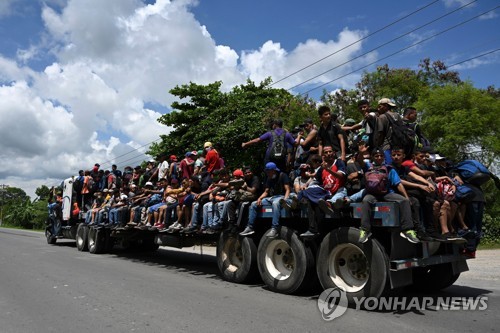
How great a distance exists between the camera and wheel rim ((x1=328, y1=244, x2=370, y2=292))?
18.3ft

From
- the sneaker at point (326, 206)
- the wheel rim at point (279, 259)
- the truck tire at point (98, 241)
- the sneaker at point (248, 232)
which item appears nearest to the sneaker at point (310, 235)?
the sneaker at point (326, 206)

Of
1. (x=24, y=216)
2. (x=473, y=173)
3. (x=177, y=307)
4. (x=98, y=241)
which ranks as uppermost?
(x=24, y=216)

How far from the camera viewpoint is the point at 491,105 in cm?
1738

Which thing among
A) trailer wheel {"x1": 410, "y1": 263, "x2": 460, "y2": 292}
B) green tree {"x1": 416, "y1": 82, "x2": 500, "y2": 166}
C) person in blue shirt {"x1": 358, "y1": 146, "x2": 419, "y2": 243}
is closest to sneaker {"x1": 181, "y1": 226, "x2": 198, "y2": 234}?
person in blue shirt {"x1": 358, "y1": 146, "x2": 419, "y2": 243}

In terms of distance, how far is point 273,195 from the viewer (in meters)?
7.34

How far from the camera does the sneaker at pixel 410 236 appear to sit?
4.97 metres

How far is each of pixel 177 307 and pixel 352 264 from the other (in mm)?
2430

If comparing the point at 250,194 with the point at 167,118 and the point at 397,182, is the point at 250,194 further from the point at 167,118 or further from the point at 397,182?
the point at 167,118

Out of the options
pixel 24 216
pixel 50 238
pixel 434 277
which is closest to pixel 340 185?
pixel 434 277

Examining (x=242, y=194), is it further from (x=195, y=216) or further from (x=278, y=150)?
(x=195, y=216)

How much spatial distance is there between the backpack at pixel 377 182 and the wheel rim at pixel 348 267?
79cm

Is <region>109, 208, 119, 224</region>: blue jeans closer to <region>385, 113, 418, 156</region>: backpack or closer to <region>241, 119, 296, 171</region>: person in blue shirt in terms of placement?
<region>241, 119, 296, 171</region>: person in blue shirt

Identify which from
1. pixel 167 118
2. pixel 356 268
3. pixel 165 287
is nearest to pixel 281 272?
pixel 356 268

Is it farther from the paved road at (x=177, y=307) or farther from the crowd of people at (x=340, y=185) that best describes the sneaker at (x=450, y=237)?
the paved road at (x=177, y=307)
